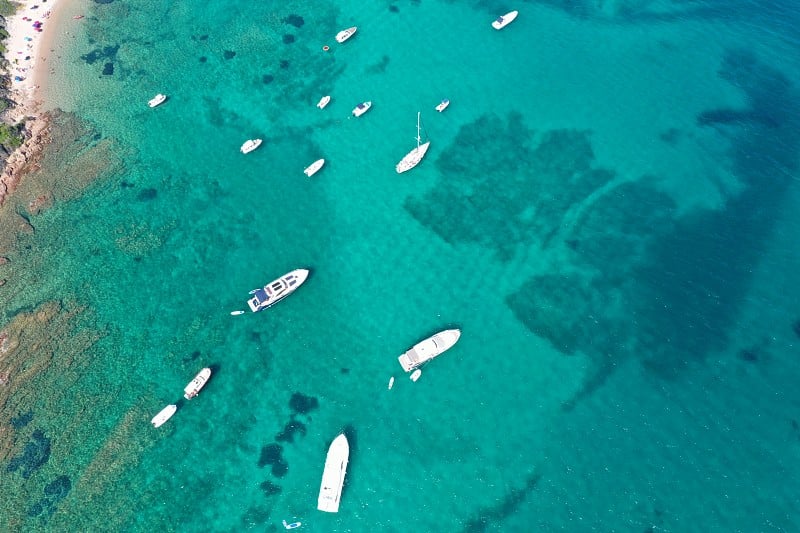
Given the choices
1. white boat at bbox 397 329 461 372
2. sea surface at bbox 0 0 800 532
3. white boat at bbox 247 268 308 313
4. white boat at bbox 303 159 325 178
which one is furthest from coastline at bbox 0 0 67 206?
white boat at bbox 397 329 461 372

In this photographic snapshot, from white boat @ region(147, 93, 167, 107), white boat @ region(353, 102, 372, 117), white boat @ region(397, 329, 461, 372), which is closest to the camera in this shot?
white boat @ region(397, 329, 461, 372)

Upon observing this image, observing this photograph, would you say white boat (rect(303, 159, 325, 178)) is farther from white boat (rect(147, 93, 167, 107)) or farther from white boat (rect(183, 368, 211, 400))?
white boat (rect(183, 368, 211, 400))

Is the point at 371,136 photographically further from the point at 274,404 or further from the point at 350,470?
the point at 350,470

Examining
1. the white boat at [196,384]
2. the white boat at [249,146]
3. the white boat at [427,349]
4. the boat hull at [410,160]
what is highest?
the white boat at [249,146]

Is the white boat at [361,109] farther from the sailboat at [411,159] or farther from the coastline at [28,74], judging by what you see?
the coastline at [28,74]

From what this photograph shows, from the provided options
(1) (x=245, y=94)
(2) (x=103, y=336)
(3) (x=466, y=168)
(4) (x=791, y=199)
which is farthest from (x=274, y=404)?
(4) (x=791, y=199)

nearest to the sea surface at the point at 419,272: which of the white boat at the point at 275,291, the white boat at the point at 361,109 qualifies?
the white boat at the point at 275,291

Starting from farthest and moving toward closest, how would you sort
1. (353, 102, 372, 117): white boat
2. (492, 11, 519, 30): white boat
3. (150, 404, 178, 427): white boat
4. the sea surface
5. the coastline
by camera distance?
(492, 11, 519, 30): white boat < (353, 102, 372, 117): white boat < the coastline < (150, 404, 178, 427): white boat < the sea surface
